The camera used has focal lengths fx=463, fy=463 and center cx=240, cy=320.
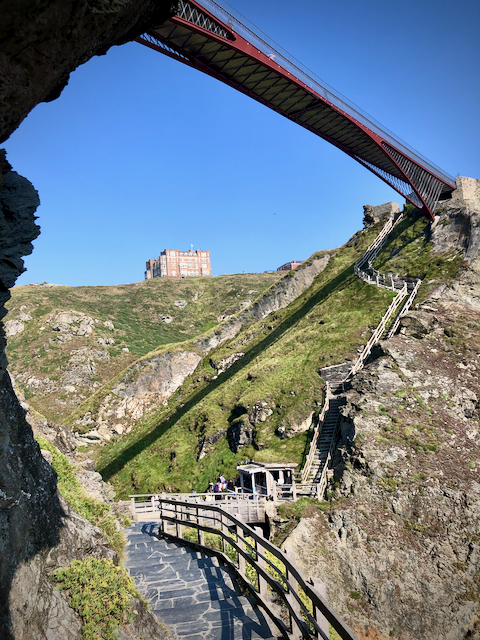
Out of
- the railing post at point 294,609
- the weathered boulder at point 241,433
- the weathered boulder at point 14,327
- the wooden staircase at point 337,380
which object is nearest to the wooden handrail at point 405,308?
the wooden staircase at point 337,380

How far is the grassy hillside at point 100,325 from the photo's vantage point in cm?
5497

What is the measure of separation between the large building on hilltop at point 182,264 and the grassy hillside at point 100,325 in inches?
2387

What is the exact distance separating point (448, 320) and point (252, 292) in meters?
62.1

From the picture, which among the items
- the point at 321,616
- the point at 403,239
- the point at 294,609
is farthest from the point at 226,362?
the point at 321,616

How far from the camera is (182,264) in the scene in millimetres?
164875

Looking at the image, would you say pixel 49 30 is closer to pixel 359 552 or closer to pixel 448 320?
pixel 359 552

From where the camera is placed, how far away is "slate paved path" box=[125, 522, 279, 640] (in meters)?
7.51

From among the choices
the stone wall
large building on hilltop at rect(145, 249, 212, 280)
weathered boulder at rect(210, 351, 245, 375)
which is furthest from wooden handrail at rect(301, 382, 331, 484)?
large building on hilltop at rect(145, 249, 212, 280)

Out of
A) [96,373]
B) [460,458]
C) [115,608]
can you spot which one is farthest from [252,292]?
[115,608]

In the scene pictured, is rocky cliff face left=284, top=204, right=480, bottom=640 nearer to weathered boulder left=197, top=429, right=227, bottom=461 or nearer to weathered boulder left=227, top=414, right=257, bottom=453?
weathered boulder left=227, top=414, right=257, bottom=453

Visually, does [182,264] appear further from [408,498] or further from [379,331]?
[408,498]

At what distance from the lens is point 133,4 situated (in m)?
5.75

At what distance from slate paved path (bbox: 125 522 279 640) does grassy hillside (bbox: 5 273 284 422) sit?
119 feet

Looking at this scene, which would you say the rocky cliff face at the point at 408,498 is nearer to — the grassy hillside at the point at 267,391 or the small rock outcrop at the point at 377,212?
the grassy hillside at the point at 267,391
